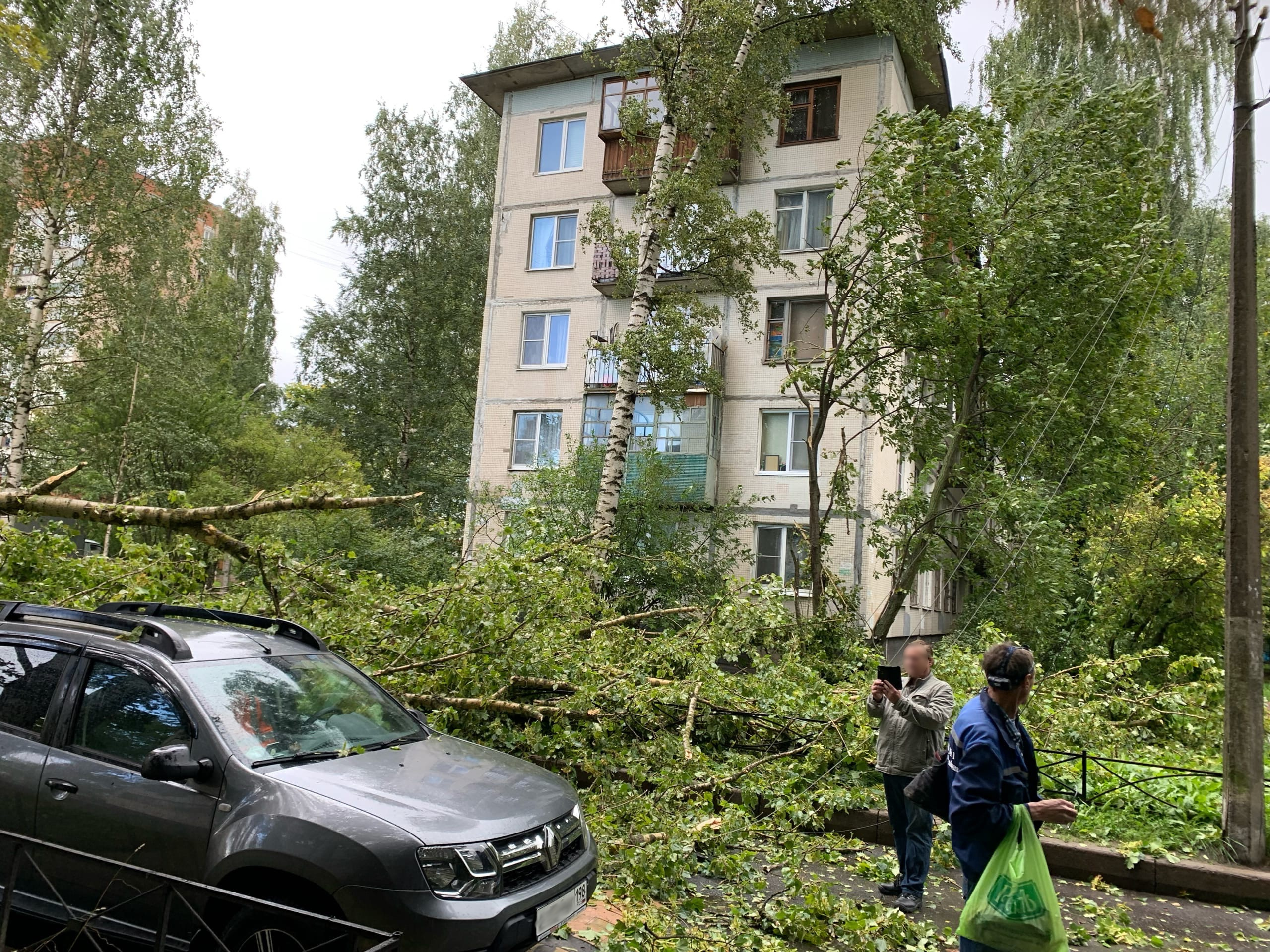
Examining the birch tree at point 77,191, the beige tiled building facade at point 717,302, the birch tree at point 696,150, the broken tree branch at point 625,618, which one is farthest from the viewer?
the beige tiled building facade at point 717,302

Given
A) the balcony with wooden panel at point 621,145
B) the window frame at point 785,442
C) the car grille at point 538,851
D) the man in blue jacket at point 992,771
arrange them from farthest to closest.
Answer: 1. the balcony with wooden panel at point 621,145
2. the window frame at point 785,442
3. the car grille at point 538,851
4. the man in blue jacket at point 992,771

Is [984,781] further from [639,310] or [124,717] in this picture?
[639,310]

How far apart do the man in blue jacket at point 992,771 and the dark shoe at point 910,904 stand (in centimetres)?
204

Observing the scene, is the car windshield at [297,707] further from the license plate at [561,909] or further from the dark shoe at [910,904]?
the dark shoe at [910,904]

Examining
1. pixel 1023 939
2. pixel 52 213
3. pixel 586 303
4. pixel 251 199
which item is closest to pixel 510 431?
pixel 586 303

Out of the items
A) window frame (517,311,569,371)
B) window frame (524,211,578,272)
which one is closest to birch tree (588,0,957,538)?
window frame (517,311,569,371)

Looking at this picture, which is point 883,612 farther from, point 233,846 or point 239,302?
point 239,302

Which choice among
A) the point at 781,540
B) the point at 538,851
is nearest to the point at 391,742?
the point at 538,851

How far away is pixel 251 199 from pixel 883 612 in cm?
3840

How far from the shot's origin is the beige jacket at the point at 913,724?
542 cm

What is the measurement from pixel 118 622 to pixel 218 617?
0.96 meters

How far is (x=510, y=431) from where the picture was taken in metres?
24.5

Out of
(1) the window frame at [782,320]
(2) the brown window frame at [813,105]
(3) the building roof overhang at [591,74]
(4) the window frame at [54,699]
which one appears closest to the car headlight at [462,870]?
(4) the window frame at [54,699]

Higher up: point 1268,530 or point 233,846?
point 1268,530
